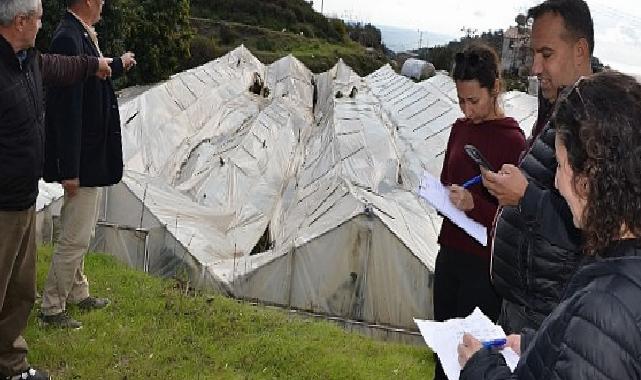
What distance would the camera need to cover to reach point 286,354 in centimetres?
359

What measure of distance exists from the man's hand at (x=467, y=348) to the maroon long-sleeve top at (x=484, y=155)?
40.2 inches

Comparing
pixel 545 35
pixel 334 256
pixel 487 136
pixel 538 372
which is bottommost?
pixel 334 256

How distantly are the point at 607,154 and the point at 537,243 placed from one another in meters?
0.80

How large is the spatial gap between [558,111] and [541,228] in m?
0.67

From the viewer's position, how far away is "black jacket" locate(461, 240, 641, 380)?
3.88 ft

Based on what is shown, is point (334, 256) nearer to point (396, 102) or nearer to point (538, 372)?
point (538, 372)

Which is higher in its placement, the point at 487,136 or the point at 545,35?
the point at 545,35

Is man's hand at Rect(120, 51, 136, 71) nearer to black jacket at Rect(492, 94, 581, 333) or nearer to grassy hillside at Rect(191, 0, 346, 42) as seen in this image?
black jacket at Rect(492, 94, 581, 333)

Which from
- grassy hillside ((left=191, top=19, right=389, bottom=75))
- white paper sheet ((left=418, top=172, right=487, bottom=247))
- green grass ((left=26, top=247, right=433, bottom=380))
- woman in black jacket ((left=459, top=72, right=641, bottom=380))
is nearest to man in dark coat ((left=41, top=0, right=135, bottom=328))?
green grass ((left=26, top=247, right=433, bottom=380))

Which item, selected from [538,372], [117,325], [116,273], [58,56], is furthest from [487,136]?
[116,273]

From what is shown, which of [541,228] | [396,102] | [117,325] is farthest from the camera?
[396,102]

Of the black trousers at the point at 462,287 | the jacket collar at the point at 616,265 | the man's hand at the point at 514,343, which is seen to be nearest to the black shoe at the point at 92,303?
the black trousers at the point at 462,287

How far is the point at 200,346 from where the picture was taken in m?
3.64

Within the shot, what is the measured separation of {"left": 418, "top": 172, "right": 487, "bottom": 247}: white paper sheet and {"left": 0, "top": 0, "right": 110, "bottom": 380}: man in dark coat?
172 cm
